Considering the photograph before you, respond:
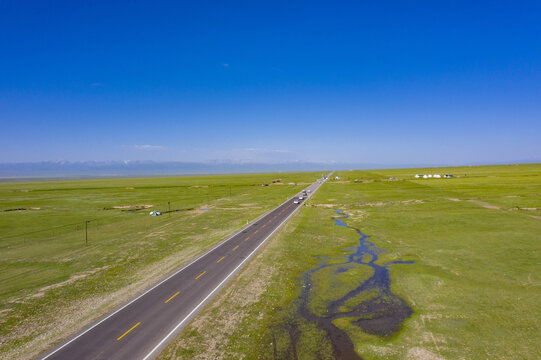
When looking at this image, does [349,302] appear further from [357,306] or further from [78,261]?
[78,261]

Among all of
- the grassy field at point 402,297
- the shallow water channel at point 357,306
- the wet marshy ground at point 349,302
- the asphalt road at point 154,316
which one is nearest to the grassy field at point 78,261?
the asphalt road at point 154,316

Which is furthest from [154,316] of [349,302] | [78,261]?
[78,261]

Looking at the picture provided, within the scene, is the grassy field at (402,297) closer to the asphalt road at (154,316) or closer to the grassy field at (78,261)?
the asphalt road at (154,316)

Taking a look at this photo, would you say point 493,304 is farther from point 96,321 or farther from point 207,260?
point 96,321

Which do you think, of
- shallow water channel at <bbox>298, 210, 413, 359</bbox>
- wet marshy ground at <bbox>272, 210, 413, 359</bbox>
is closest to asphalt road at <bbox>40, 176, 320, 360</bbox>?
wet marshy ground at <bbox>272, 210, 413, 359</bbox>

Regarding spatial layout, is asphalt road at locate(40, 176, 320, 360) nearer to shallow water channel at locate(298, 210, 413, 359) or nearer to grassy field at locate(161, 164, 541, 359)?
grassy field at locate(161, 164, 541, 359)

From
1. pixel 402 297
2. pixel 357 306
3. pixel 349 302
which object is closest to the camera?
pixel 357 306

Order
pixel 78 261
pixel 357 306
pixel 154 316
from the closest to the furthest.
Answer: pixel 154 316
pixel 357 306
pixel 78 261
